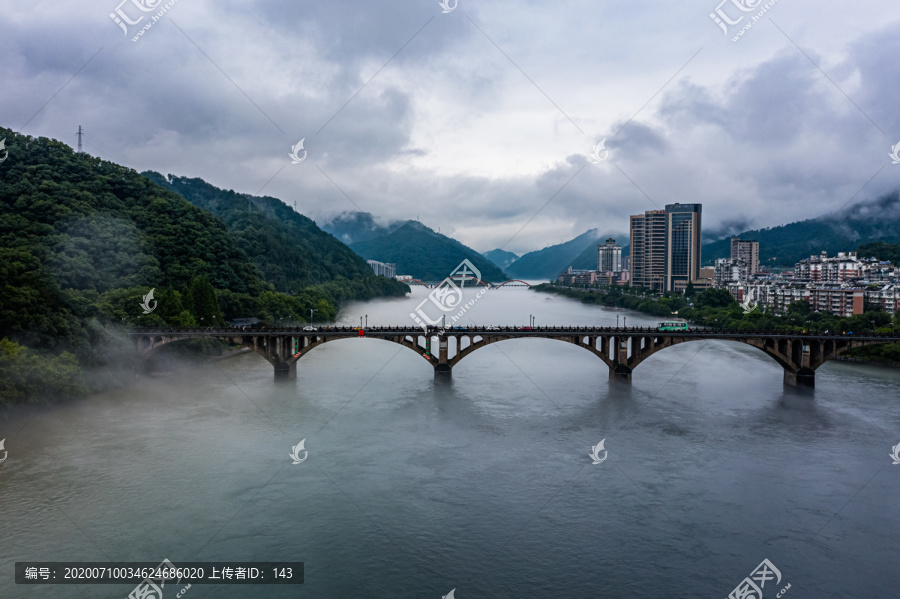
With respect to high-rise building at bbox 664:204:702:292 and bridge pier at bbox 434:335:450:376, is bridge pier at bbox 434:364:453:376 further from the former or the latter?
high-rise building at bbox 664:204:702:292

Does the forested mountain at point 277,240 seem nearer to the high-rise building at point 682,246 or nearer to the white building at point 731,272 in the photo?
the high-rise building at point 682,246

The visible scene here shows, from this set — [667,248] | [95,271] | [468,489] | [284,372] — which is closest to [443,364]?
[284,372]

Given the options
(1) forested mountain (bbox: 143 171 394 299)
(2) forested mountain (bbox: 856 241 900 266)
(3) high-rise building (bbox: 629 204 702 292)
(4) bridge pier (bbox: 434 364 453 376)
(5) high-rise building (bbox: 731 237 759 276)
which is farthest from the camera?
(5) high-rise building (bbox: 731 237 759 276)

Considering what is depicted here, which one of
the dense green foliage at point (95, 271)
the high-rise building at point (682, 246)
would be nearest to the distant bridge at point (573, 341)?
the dense green foliage at point (95, 271)

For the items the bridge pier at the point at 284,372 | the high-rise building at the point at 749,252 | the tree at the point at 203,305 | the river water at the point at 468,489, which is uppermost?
the high-rise building at the point at 749,252

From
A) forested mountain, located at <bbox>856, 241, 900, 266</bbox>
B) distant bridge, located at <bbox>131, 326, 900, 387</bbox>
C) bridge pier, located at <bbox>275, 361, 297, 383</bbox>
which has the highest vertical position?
forested mountain, located at <bbox>856, 241, 900, 266</bbox>

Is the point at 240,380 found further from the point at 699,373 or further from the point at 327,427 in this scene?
the point at 699,373

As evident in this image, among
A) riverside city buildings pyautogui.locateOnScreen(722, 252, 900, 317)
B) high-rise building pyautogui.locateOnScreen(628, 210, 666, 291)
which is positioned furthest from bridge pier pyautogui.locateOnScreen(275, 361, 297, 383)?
high-rise building pyautogui.locateOnScreen(628, 210, 666, 291)
